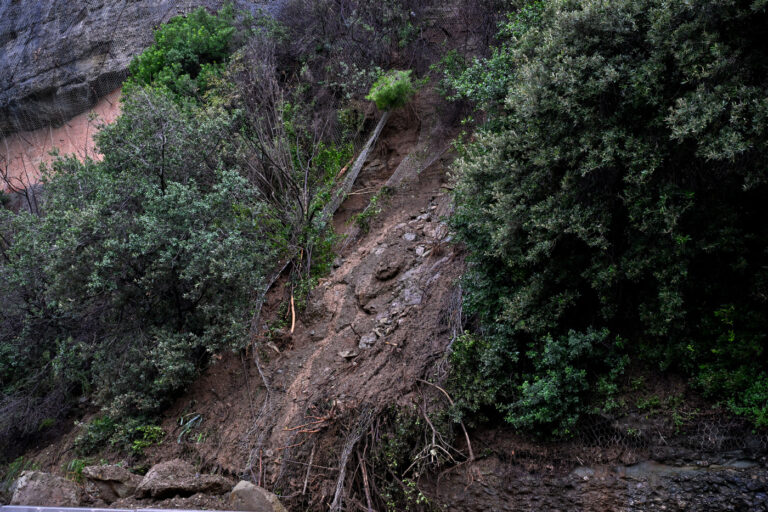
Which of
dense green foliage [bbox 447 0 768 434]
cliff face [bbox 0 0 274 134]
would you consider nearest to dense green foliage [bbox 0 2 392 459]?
dense green foliage [bbox 447 0 768 434]

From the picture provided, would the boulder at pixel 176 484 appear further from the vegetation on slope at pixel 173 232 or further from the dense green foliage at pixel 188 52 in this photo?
the dense green foliage at pixel 188 52

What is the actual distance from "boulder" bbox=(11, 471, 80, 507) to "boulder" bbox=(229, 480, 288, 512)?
83.4 inches

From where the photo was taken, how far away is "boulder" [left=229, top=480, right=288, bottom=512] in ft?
18.7

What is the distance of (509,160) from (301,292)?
4.54 metres

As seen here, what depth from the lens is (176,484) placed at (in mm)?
6375

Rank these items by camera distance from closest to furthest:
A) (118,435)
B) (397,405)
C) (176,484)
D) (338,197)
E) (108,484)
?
(397,405) < (176,484) < (108,484) < (118,435) < (338,197)

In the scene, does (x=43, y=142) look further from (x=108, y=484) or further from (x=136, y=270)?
(x=108, y=484)

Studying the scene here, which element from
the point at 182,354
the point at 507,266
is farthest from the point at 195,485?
the point at 507,266

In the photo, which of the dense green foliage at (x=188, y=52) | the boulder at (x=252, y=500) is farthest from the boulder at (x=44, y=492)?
the dense green foliage at (x=188, y=52)

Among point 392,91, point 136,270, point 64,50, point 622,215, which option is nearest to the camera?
point 622,215

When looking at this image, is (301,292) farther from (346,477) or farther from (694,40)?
(694,40)

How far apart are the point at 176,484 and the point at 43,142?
17.7 metres

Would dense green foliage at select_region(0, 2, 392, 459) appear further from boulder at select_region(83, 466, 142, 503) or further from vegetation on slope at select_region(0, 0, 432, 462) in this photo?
boulder at select_region(83, 466, 142, 503)

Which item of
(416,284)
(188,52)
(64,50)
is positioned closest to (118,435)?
(416,284)
